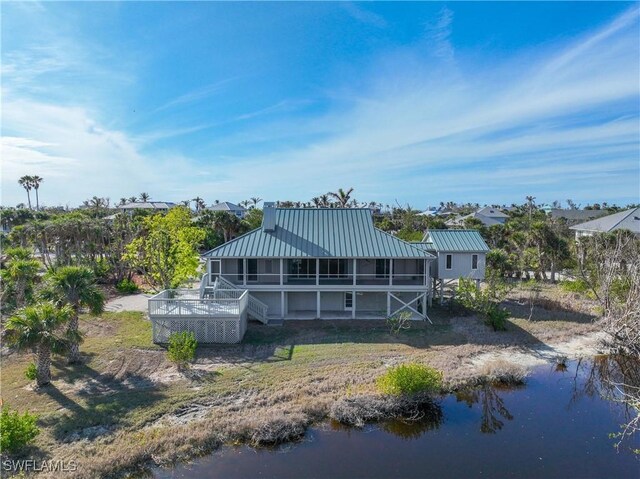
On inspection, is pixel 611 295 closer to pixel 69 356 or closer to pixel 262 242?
pixel 262 242

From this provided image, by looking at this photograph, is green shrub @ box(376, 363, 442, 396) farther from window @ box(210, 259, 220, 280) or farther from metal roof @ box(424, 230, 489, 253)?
window @ box(210, 259, 220, 280)

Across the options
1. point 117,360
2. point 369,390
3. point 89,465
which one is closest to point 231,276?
point 117,360

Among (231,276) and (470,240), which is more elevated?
(470,240)

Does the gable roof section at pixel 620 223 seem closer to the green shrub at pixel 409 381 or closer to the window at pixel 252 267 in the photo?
the window at pixel 252 267

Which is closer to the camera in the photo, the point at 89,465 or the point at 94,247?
the point at 89,465

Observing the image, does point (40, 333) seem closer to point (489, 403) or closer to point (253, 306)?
point (253, 306)

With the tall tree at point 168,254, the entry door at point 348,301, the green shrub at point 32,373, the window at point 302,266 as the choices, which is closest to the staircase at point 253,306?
the window at point 302,266
